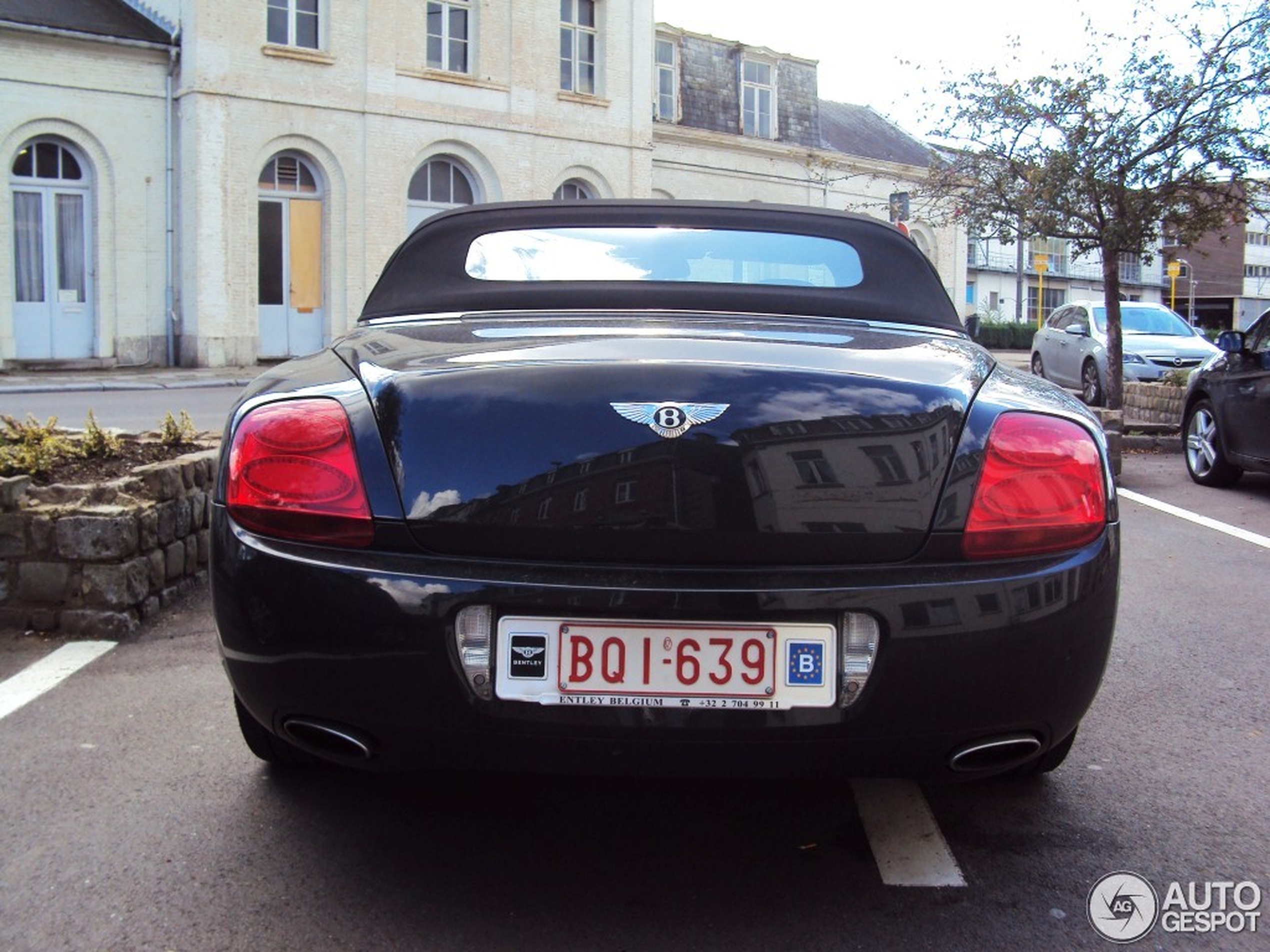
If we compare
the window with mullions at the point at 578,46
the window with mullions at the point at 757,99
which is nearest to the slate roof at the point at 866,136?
the window with mullions at the point at 757,99

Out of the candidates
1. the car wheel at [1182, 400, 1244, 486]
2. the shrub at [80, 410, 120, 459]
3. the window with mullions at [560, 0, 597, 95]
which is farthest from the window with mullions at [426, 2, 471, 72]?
the shrub at [80, 410, 120, 459]

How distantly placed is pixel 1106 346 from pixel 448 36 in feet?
50.8

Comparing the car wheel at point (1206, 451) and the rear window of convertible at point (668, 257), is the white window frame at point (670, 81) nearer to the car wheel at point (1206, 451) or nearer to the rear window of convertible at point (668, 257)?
the car wheel at point (1206, 451)

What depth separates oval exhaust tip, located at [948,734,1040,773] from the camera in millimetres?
2408

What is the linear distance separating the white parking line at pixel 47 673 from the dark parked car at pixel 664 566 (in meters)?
1.70

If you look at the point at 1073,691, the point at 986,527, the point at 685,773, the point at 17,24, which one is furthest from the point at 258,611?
the point at 17,24

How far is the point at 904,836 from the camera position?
288cm

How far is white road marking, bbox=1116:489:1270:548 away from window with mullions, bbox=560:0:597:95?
68.2ft

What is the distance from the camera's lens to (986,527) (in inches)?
94.3

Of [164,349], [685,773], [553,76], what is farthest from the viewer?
[553,76]

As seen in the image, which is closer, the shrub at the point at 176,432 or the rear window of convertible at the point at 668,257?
the rear window of convertible at the point at 668,257

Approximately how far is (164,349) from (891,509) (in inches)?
892

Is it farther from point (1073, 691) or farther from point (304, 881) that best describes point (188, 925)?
point (1073, 691)

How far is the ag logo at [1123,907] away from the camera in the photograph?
2.42 m
